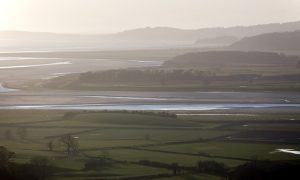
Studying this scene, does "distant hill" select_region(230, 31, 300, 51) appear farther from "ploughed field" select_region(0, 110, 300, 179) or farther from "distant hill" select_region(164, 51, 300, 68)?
"ploughed field" select_region(0, 110, 300, 179)

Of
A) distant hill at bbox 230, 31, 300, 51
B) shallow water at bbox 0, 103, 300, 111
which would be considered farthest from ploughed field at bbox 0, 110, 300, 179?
distant hill at bbox 230, 31, 300, 51

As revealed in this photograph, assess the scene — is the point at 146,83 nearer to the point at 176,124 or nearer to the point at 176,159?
the point at 176,124

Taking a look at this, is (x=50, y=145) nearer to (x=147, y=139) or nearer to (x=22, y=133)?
(x=22, y=133)

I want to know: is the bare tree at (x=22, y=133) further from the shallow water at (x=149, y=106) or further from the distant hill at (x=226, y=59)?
the distant hill at (x=226, y=59)

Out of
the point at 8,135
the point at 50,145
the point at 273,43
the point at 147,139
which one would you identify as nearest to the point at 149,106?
the point at 147,139

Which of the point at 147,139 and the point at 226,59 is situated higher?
the point at 226,59

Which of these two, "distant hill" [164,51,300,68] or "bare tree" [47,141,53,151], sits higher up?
"distant hill" [164,51,300,68]

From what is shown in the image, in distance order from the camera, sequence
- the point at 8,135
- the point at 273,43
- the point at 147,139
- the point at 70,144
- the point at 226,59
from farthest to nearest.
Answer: the point at 273,43
the point at 226,59
the point at 8,135
the point at 147,139
the point at 70,144
